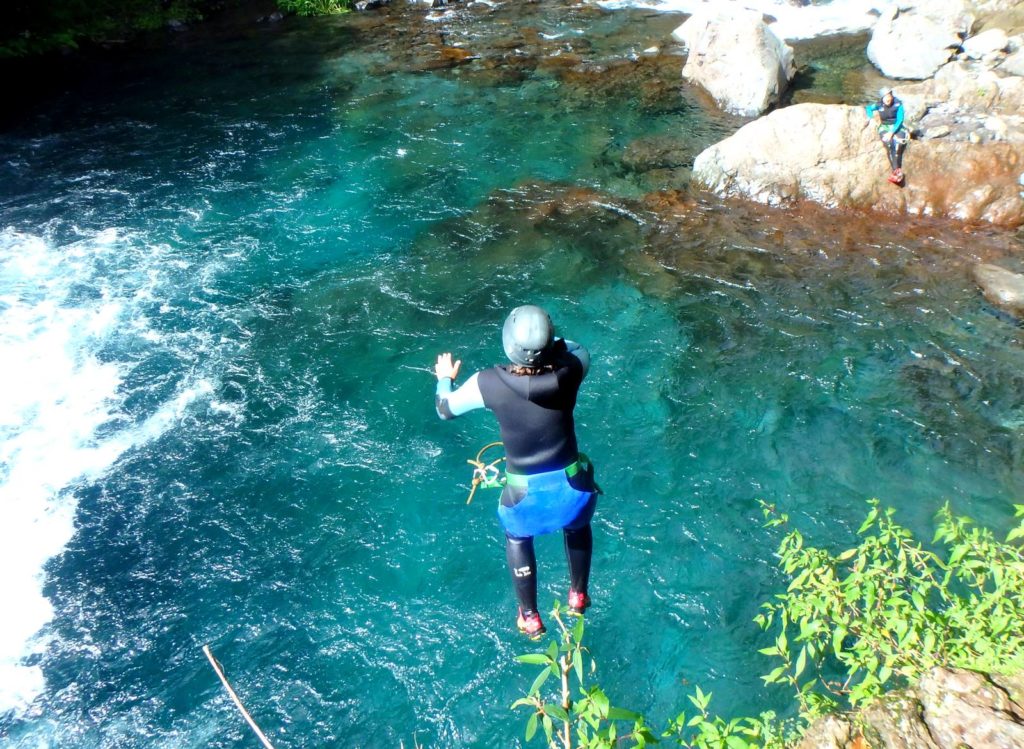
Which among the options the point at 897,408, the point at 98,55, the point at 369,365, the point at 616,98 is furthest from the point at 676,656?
the point at 98,55

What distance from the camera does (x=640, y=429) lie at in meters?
7.90

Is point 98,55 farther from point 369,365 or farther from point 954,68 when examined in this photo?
point 954,68

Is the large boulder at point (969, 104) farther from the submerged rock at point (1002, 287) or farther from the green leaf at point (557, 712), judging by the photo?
the green leaf at point (557, 712)

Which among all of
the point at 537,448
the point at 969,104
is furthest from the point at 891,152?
the point at 537,448

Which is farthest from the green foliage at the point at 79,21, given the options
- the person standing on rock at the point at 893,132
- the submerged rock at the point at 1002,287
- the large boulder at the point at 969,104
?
the submerged rock at the point at 1002,287

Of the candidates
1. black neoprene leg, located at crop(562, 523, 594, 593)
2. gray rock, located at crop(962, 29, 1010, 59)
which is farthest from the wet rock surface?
gray rock, located at crop(962, 29, 1010, 59)

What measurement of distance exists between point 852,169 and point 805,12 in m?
11.7

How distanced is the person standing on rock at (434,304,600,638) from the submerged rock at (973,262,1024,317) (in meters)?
7.87

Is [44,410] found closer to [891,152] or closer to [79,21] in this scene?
[891,152]

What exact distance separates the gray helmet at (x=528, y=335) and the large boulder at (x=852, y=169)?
9439 mm

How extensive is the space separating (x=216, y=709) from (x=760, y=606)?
15.2 ft

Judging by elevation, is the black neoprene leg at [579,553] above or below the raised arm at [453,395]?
below

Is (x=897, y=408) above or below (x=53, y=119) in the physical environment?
below

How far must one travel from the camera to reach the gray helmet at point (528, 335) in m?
3.98
